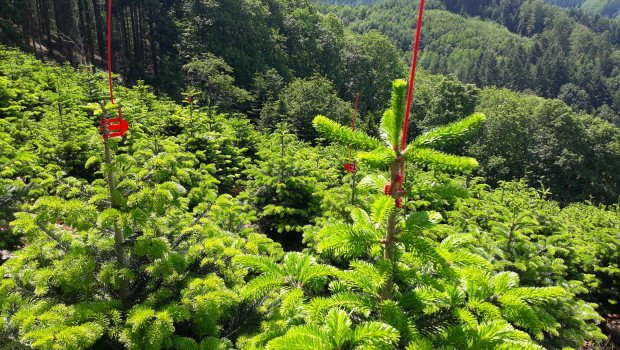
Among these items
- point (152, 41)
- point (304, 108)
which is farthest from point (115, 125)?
point (152, 41)

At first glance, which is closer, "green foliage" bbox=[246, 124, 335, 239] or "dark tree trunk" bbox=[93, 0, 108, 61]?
"green foliage" bbox=[246, 124, 335, 239]

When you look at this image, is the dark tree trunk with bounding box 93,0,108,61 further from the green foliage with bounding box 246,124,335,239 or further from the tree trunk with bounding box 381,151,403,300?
the tree trunk with bounding box 381,151,403,300

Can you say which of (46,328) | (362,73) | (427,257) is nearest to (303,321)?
(427,257)

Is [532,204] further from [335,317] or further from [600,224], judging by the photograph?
[335,317]

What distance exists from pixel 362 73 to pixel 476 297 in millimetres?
37806

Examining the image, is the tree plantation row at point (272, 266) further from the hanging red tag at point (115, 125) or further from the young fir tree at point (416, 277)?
the hanging red tag at point (115, 125)

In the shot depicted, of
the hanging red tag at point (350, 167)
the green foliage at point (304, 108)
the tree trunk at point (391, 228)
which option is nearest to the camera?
the tree trunk at point (391, 228)

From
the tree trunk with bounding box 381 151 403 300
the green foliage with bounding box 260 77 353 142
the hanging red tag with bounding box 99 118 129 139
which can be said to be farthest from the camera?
the green foliage with bounding box 260 77 353 142

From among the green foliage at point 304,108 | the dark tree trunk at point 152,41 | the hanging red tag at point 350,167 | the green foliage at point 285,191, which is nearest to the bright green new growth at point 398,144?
the hanging red tag at point 350,167

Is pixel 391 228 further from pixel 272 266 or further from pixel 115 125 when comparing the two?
pixel 115 125

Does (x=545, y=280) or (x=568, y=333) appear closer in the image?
(x=568, y=333)

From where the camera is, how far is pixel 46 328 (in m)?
2.63

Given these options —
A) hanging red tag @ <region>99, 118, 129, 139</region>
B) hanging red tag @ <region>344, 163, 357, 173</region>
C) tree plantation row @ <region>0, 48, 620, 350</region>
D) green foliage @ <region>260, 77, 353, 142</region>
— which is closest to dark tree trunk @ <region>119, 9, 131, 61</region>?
green foliage @ <region>260, 77, 353, 142</region>

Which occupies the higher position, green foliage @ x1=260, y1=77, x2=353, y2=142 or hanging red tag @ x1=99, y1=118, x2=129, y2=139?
hanging red tag @ x1=99, y1=118, x2=129, y2=139
